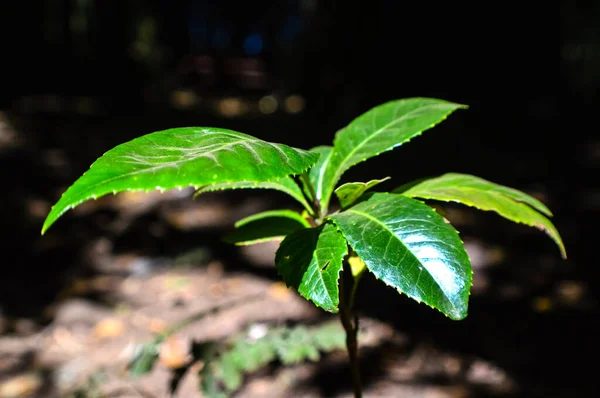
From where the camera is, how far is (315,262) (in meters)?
0.76

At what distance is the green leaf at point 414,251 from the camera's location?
0.69 meters

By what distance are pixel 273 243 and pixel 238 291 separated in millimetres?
641

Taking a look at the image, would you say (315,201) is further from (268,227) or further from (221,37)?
(221,37)

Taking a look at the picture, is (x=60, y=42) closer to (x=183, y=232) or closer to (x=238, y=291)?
(x=183, y=232)

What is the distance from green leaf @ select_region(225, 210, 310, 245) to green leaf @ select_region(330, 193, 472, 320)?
19cm

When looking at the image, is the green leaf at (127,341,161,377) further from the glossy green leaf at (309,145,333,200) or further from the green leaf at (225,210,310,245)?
the glossy green leaf at (309,145,333,200)

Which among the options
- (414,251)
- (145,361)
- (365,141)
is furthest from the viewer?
(145,361)

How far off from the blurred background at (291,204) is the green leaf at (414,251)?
4.57 feet

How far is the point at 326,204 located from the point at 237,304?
1134mm

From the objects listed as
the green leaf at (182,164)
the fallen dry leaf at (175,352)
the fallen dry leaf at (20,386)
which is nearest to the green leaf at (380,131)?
the green leaf at (182,164)

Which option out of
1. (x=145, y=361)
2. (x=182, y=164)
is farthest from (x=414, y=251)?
(x=145, y=361)

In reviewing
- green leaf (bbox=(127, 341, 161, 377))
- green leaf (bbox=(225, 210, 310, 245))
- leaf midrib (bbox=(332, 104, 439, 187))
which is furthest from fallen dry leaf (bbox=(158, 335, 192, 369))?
leaf midrib (bbox=(332, 104, 439, 187))

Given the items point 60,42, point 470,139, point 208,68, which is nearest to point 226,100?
point 208,68

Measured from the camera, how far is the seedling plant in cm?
60
